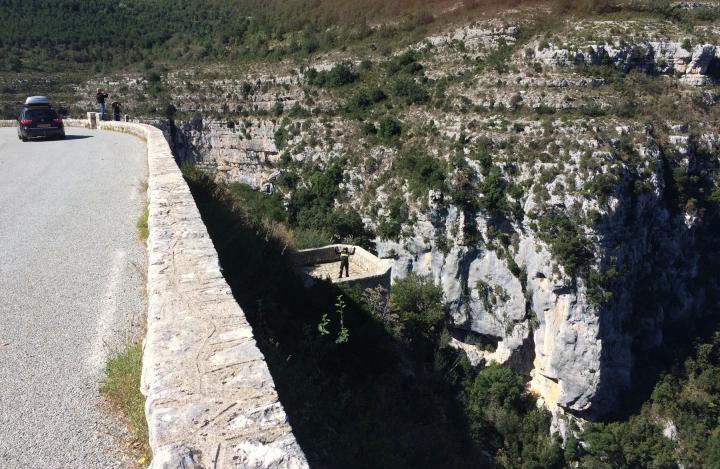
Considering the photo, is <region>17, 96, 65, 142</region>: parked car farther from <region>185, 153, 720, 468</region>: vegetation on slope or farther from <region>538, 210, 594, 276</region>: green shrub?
<region>538, 210, 594, 276</region>: green shrub

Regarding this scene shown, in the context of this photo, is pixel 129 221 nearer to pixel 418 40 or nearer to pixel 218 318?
pixel 218 318

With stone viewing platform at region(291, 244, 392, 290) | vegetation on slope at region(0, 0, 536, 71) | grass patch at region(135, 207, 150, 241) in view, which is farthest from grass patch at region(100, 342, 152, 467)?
vegetation on slope at region(0, 0, 536, 71)

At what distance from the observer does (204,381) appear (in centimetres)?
279

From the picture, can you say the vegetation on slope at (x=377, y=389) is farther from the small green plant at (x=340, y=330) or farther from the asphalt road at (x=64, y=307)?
the asphalt road at (x=64, y=307)

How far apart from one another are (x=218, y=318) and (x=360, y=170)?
29073mm

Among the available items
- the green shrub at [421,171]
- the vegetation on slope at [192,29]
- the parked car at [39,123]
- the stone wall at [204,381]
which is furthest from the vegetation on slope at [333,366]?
the vegetation on slope at [192,29]

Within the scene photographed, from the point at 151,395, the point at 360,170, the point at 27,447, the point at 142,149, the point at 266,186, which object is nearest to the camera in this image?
the point at 151,395

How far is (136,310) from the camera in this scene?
4652 mm

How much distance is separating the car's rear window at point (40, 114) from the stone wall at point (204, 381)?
1413cm

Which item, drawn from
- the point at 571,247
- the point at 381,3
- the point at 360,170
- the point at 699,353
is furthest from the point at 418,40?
the point at 699,353

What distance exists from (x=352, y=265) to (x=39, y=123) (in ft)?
33.3

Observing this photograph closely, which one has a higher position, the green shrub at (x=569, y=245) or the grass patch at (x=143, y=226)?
the grass patch at (x=143, y=226)

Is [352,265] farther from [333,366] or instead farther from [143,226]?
[143,226]

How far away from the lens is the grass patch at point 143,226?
6688 mm
